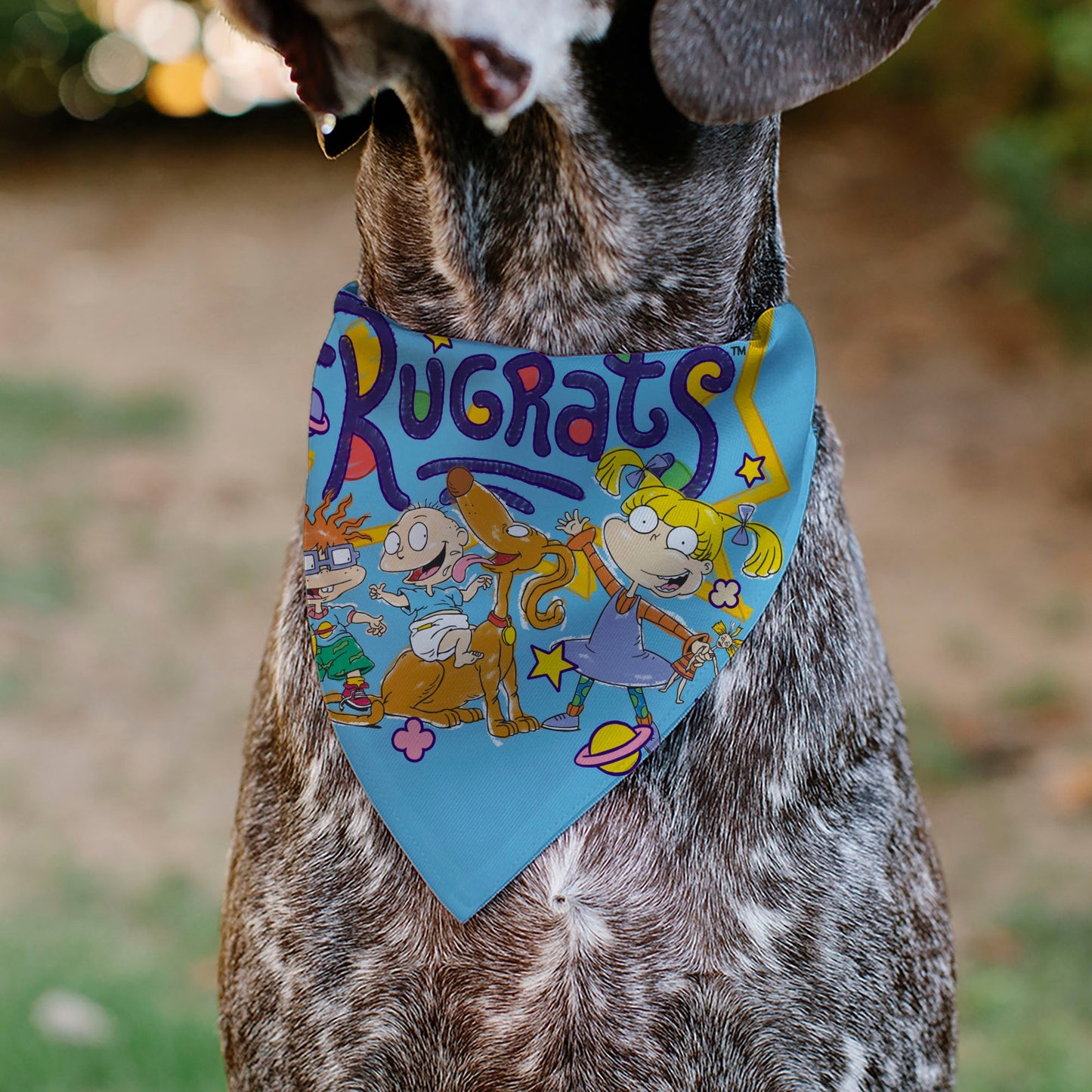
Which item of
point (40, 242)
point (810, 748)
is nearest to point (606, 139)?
point (810, 748)

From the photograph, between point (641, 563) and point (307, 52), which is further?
point (641, 563)

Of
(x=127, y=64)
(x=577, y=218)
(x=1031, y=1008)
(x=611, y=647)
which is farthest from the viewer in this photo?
(x=127, y=64)

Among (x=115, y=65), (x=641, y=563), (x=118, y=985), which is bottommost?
(x=118, y=985)

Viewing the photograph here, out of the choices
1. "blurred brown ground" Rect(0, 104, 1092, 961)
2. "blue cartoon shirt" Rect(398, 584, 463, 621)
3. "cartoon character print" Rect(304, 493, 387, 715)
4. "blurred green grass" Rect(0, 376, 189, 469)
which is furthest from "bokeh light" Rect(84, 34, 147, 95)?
"blue cartoon shirt" Rect(398, 584, 463, 621)

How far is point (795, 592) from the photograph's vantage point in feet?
7.38

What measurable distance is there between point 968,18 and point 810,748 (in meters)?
7.59

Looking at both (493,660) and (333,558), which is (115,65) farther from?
(493,660)

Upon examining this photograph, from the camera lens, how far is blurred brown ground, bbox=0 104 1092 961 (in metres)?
5.27

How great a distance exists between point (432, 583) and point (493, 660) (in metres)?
0.16

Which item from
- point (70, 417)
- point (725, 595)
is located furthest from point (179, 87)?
point (725, 595)

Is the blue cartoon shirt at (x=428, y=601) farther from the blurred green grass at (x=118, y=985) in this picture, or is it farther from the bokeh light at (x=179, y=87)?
the bokeh light at (x=179, y=87)

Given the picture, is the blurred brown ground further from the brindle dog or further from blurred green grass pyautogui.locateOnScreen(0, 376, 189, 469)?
the brindle dog

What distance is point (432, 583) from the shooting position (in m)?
2.24

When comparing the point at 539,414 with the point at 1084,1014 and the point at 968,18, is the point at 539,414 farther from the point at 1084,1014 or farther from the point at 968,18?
the point at 968,18
